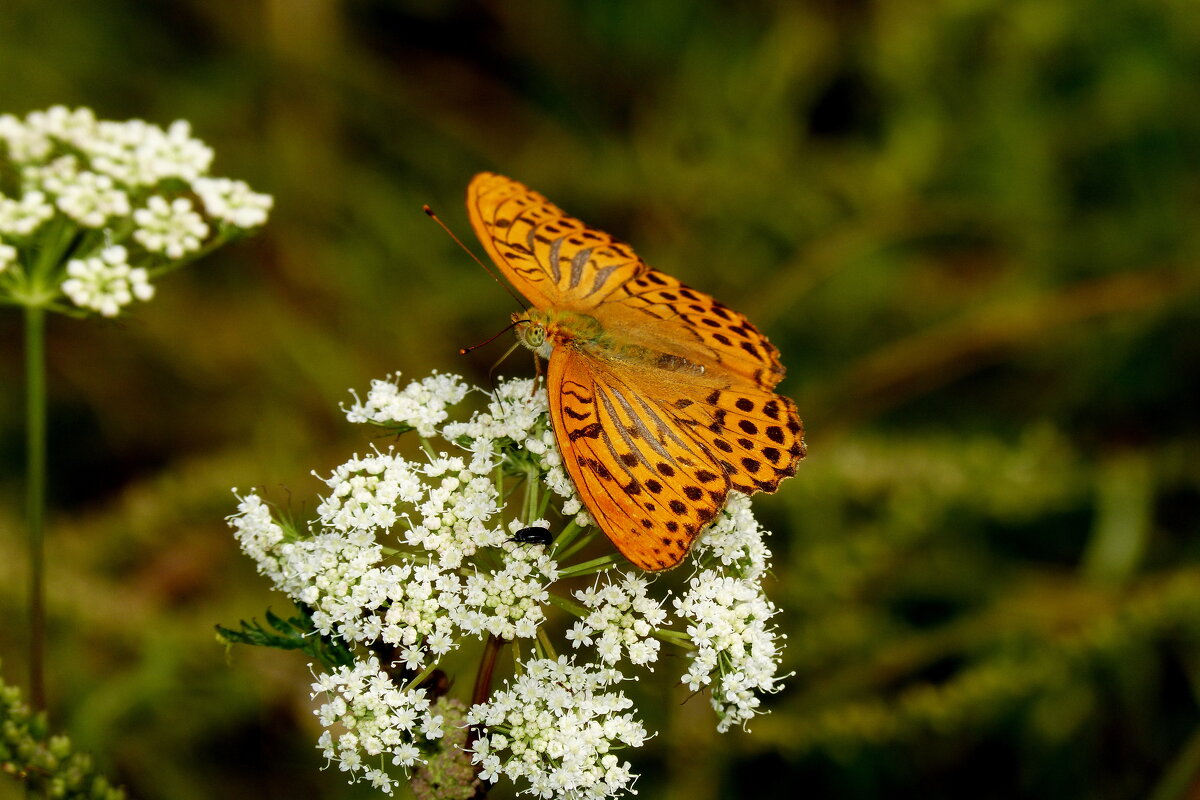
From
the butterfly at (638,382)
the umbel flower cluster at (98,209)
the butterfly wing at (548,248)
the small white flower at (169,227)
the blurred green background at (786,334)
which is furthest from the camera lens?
the blurred green background at (786,334)

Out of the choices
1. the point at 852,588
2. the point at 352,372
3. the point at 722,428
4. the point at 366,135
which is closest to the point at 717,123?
the point at 366,135

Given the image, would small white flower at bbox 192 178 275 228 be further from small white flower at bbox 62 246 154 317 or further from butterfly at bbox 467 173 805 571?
butterfly at bbox 467 173 805 571

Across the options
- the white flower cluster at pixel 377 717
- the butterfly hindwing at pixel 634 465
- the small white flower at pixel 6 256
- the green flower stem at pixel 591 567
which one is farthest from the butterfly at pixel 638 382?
the small white flower at pixel 6 256

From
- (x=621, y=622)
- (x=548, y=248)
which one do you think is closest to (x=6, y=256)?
(x=548, y=248)

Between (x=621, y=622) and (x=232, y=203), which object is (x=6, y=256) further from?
(x=621, y=622)

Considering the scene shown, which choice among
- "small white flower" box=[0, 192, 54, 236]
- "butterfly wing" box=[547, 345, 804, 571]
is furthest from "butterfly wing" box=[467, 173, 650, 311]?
"small white flower" box=[0, 192, 54, 236]

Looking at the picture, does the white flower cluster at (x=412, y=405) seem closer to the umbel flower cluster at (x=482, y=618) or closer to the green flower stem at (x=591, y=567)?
the umbel flower cluster at (x=482, y=618)

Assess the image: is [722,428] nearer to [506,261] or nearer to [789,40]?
[506,261]
